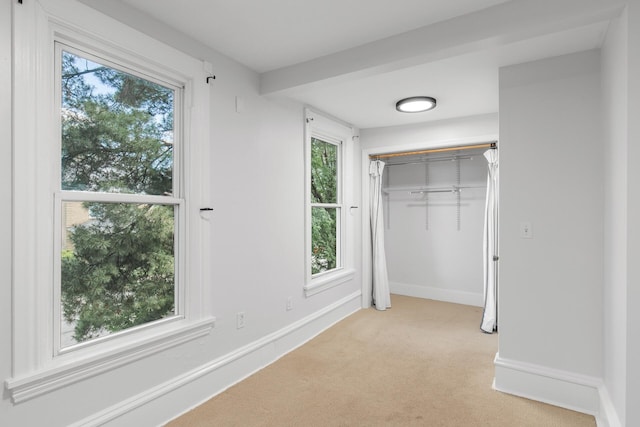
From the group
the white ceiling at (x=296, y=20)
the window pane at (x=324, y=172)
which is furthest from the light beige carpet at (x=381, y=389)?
the white ceiling at (x=296, y=20)

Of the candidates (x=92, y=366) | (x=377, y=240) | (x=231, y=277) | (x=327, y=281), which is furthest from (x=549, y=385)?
(x=92, y=366)

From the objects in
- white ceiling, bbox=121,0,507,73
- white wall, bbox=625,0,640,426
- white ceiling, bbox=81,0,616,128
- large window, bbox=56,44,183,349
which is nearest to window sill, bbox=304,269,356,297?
large window, bbox=56,44,183,349

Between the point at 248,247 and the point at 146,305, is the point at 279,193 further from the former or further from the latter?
the point at 146,305

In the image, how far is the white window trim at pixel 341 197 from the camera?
3307 millimetres

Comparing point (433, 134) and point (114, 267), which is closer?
point (114, 267)

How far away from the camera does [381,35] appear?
2115 mm

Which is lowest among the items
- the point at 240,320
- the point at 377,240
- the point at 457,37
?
the point at 240,320

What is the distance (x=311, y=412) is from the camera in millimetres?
2119

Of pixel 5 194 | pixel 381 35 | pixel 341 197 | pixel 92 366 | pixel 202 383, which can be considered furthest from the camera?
pixel 341 197

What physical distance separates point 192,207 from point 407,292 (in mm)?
3627

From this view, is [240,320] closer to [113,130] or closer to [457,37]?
[113,130]

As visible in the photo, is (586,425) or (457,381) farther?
(457,381)

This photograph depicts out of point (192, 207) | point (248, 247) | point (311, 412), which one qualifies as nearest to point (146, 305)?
point (192, 207)

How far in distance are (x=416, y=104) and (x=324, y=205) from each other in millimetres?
1357
